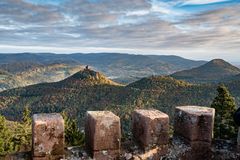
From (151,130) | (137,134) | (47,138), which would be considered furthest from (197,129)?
(47,138)

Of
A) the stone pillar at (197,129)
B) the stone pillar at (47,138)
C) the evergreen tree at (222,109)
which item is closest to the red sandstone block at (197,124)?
the stone pillar at (197,129)

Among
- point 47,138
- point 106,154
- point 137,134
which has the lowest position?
point 106,154

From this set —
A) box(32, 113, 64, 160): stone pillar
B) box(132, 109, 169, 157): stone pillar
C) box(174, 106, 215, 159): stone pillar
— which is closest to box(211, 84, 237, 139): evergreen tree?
box(174, 106, 215, 159): stone pillar

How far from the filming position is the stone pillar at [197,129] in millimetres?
5531

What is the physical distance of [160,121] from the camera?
5230mm

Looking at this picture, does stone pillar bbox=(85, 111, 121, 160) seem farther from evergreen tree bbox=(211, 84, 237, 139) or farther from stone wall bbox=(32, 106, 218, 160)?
evergreen tree bbox=(211, 84, 237, 139)

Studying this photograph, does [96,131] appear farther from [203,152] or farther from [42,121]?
[203,152]

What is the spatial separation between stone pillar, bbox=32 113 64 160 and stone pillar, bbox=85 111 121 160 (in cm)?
44

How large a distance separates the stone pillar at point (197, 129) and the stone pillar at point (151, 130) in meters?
0.43

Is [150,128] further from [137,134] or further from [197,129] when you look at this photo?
[197,129]

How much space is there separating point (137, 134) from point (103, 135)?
0.74m

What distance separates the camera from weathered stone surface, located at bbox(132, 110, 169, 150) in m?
5.17

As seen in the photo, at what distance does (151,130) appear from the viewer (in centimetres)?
517

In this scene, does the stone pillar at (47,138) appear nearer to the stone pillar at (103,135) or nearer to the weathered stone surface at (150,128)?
the stone pillar at (103,135)
